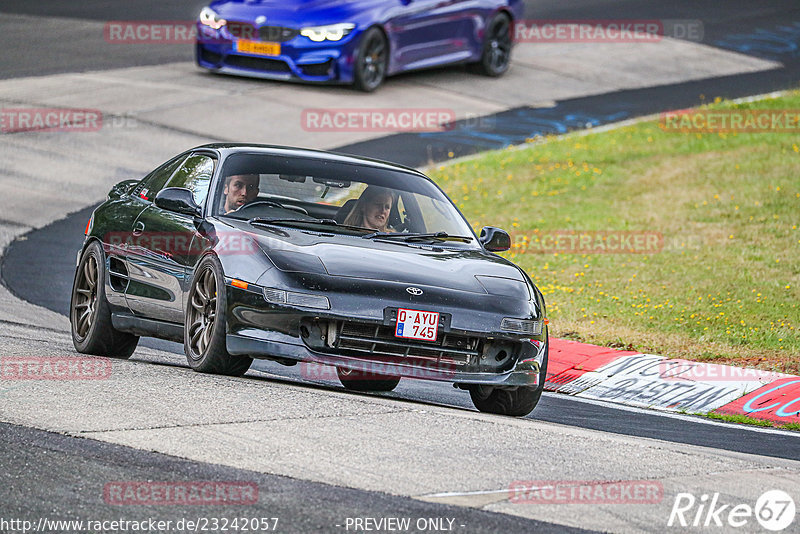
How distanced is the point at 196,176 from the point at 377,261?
72.0 inches

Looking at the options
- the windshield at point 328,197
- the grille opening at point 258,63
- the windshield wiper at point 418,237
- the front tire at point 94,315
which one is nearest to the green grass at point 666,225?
the windshield wiper at point 418,237

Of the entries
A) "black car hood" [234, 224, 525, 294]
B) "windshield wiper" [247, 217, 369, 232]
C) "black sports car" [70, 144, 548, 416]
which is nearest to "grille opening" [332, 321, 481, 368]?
"black sports car" [70, 144, 548, 416]

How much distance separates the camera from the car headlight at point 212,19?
66.7 feet

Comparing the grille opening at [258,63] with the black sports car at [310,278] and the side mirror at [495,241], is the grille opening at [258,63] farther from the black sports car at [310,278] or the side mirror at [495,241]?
the side mirror at [495,241]

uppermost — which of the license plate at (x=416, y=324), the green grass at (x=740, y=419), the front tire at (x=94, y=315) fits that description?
the license plate at (x=416, y=324)

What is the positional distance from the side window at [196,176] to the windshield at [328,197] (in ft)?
0.55

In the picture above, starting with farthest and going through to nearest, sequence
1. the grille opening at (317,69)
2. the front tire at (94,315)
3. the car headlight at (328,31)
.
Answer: the grille opening at (317,69) → the car headlight at (328,31) → the front tire at (94,315)

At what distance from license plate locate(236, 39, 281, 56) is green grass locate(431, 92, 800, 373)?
11.0 feet

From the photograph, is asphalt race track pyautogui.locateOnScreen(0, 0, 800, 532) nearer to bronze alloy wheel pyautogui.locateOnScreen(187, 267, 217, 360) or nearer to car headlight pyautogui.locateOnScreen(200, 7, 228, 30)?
bronze alloy wheel pyautogui.locateOnScreen(187, 267, 217, 360)

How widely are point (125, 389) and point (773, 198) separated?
1165 cm

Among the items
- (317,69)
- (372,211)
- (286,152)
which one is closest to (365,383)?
(372,211)

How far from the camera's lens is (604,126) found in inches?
862

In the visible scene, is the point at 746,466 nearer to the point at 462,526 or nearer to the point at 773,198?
the point at 462,526

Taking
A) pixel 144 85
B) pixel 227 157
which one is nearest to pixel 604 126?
pixel 144 85
